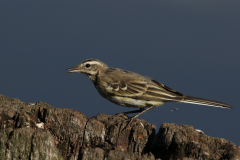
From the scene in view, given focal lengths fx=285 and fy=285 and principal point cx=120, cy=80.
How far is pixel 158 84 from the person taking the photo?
12.0 metres

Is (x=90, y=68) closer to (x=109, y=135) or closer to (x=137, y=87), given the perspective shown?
(x=137, y=87)

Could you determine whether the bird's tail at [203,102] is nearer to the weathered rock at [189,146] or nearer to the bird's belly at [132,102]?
the bird's belly at [132,102]

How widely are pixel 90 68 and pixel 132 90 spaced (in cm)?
222

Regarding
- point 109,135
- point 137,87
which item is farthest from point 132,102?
point 109,135

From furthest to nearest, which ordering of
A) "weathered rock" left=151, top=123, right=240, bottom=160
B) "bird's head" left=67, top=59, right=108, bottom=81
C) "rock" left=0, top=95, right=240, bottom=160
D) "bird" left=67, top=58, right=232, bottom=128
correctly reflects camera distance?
"bird's head" left=67, top=59, right=108, bottom=81, "bird" left=67, top=58, right=232, bottom=128, "rock" left=0, top=95, right=240, bottom=160, "weathered rock" left=151, top=123, right=240, bottom=160

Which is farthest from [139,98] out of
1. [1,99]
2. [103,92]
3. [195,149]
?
[1,99]

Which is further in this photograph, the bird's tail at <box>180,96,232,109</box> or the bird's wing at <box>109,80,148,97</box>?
the bird's wing at <box>109,80,148,97</box>

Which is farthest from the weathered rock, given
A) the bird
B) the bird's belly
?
the bird's belly

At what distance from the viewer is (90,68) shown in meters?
12.3

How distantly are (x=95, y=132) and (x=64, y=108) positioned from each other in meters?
1.27

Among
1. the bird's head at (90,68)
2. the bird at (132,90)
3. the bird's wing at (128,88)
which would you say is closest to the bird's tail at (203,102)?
the bird at (132,90)

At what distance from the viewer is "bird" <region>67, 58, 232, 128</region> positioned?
11180mm

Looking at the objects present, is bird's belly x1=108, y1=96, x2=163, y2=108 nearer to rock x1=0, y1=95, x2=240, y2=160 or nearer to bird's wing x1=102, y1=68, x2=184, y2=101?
bird's wing x1=102, y1=68, x2=184, y2=101

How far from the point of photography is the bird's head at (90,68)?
40.0 feet
